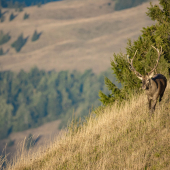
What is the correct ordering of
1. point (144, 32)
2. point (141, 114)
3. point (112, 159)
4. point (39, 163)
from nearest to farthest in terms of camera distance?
point (112, 159)
point (39, 163)
point (141, 114)
point (144, 32)

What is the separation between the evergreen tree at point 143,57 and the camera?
15.1 m

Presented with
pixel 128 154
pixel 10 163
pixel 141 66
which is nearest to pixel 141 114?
pixel 128 154

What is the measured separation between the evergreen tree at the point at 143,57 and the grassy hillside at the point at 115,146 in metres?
6.93

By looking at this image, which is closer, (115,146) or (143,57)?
(115,146)

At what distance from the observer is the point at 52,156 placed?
6.75 meters

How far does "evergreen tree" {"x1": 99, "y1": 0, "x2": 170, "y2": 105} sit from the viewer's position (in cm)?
1509

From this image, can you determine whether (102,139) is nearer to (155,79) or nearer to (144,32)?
(155,79)

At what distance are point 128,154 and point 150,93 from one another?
111 inches

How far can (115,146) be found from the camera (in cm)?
607

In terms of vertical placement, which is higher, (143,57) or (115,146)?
(115,146)

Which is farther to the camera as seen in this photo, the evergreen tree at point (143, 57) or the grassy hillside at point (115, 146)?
the evergreen tree at point (143, 57)

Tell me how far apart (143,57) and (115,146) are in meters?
12.1

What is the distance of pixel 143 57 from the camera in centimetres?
1703

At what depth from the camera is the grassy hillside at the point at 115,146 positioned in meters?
5.27
